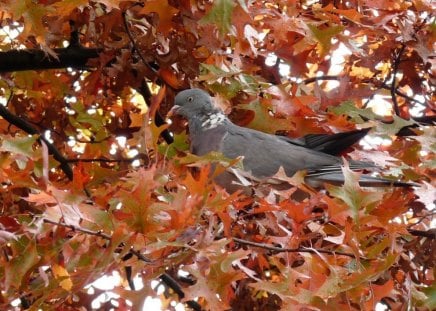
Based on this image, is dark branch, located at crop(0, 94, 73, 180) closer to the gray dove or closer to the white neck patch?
the gray dove

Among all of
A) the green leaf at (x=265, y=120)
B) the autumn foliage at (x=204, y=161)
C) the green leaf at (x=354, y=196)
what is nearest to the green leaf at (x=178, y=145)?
the autumn foliage at (x=204, y=161)

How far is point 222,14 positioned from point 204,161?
571mm

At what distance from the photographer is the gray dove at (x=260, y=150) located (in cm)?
491

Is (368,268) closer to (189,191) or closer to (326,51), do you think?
(189,191)

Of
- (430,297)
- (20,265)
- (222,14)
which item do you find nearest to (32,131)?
(222,14)

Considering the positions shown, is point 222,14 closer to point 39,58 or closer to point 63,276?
point 63,276

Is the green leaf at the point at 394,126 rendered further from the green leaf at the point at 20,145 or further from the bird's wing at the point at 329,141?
the green leaf at the point at 20,145

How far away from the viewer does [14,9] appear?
3.62m

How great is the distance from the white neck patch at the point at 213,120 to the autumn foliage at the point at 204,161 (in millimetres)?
123

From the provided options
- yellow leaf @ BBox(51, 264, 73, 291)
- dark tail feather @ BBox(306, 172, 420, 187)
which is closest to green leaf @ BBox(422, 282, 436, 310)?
dark tail feather @ BBox(306, 172, 420, 187)

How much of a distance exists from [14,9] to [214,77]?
1.04 m

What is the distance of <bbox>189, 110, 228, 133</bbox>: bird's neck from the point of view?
5.21 meters

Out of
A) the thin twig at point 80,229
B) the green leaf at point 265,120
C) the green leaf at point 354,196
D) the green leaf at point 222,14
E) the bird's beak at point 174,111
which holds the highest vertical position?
the green leaf at point 222,14

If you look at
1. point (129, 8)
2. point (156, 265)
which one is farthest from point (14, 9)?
point (156, 265)
